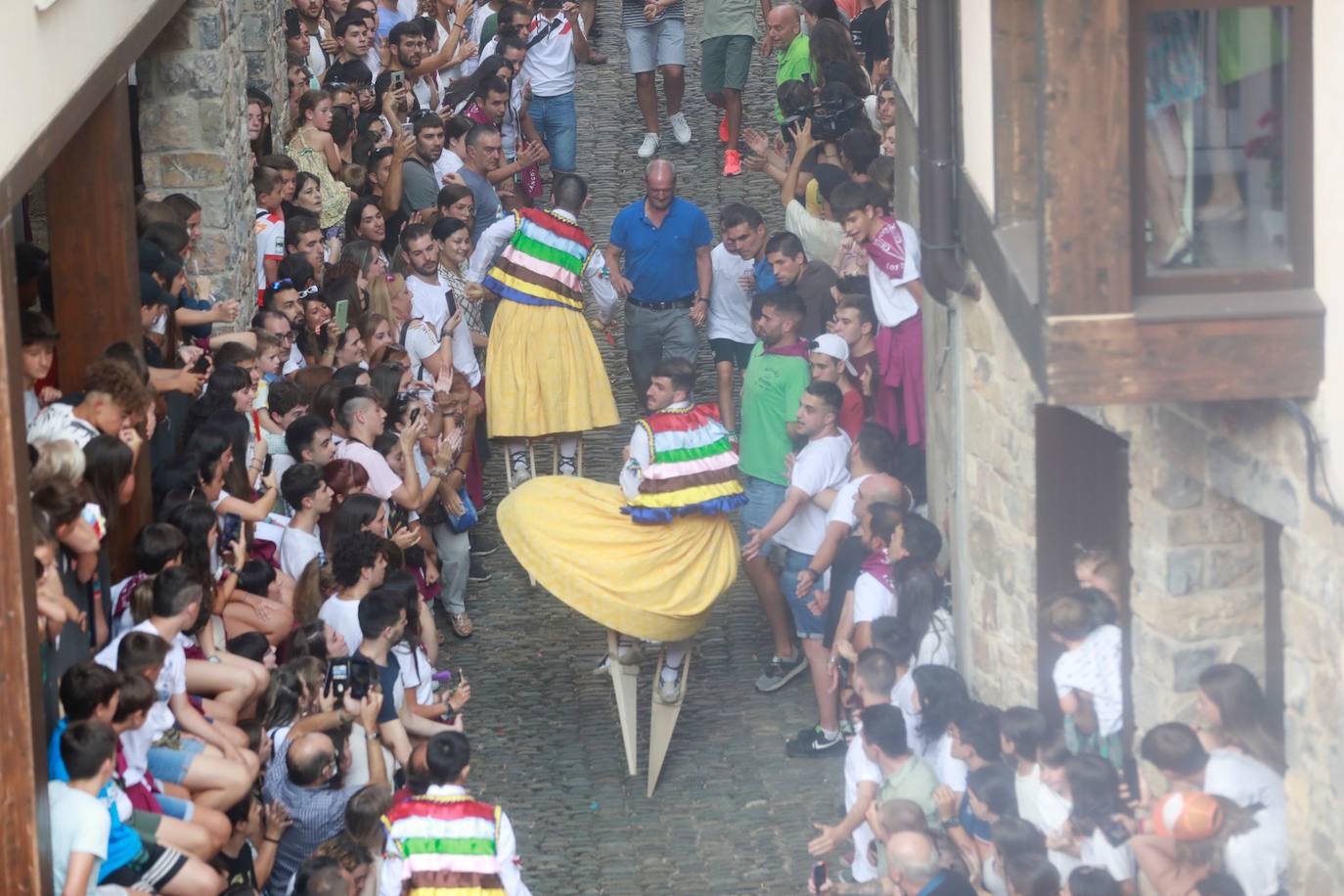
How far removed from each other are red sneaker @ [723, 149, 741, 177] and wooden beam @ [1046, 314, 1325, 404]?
406 inches

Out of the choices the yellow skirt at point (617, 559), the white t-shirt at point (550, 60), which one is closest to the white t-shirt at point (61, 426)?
the yellow skirt at point (617, 559)

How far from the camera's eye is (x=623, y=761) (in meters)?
11.1

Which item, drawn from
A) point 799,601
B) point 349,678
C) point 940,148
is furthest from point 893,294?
point 349,678

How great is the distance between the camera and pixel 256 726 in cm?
880

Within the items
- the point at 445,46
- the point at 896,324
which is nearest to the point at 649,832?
the point at 896,324

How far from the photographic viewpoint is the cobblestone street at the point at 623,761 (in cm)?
1016

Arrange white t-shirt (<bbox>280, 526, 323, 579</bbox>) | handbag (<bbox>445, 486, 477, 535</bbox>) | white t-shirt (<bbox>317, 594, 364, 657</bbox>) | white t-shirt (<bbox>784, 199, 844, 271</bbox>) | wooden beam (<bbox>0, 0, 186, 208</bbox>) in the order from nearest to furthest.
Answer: wooden beam (<bbox>0, 0, 186, 208</bbox>) → white t-shirt (<bbox>317, 594, 364, 657</bbox>) → white t-shirt (<bbox>280, 526, 323, 579</bbox>) → handbag (<bbox>445, 486, 477, 535</bbox>) → white t-shirt (<bbox>784, 199, 844, 271</bbox>)

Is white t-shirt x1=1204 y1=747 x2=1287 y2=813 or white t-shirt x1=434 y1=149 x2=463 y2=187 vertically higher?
white t-shirt x1=434 y1=149 x2=463 y2=187

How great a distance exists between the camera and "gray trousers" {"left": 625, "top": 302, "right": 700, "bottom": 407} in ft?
44.6

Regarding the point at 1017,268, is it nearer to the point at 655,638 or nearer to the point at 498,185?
the point at 655,638

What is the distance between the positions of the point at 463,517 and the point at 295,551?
198cm

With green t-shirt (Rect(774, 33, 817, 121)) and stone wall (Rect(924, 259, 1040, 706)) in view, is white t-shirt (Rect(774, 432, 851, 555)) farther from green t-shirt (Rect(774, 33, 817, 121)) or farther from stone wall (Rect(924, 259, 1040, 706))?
green t-shirt (Rect(774, 33, 817, 121))

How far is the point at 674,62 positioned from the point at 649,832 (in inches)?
345

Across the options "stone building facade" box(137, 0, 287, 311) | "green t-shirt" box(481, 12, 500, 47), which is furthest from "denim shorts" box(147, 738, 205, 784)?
"green t-shirt" box(481, 12, 500, 47)
